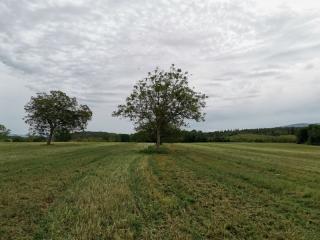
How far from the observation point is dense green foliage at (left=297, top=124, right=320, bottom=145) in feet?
358

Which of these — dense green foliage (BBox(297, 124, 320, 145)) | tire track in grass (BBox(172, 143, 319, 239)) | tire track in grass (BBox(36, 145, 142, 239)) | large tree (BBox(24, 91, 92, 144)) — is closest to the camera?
tire track in grass (BBox(36, 145, 142, 239))

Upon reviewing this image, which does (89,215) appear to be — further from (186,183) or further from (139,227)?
(186,183)

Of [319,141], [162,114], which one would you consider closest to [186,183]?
[162,114]

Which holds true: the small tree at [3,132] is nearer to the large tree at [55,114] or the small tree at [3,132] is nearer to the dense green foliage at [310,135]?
the large tree at [55,114]

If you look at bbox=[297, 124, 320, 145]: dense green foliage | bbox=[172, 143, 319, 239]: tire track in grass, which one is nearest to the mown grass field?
bbox=[172, 143, 319, 239]: tire track in grass

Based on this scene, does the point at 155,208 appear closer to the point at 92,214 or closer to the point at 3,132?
the point at 92,214

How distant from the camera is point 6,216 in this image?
9938 mm

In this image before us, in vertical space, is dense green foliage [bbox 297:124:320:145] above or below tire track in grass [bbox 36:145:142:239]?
above

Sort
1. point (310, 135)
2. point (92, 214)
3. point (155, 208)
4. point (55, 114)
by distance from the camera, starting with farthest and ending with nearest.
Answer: point (310, 135) < point (55, 114) < point (155, 208) < point (92, 214)

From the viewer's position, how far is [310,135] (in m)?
111

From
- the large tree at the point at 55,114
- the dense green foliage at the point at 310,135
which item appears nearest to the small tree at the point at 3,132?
the large tree at the point at 55,114

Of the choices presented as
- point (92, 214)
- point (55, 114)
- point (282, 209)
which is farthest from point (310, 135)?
point (92, 214)

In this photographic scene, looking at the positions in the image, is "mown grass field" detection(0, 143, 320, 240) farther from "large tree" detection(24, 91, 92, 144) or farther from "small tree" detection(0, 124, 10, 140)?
"small tree" detection(0, 124, 10, 140)

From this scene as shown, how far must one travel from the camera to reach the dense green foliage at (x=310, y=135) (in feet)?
358
